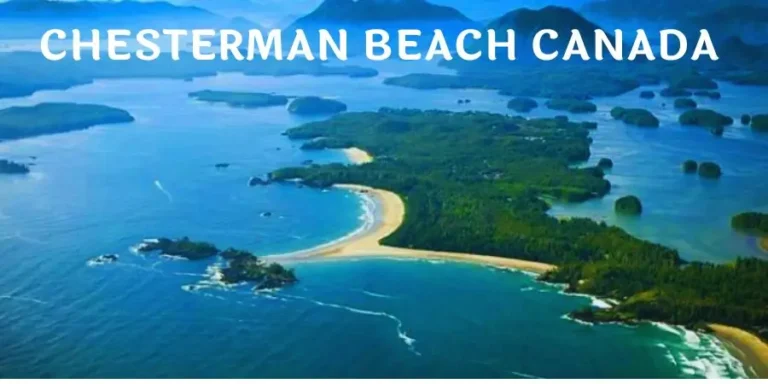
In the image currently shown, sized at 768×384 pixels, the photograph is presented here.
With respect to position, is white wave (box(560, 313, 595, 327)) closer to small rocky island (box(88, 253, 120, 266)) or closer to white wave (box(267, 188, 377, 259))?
white wave (box(267, 188, 377, 259))

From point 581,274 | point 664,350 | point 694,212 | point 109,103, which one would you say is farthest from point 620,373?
point 109,103

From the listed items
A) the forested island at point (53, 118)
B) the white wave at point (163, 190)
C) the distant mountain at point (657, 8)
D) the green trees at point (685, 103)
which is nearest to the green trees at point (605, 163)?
the green trees at point (685, 103)

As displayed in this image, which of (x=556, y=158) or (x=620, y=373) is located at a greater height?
(x=556, y=158)

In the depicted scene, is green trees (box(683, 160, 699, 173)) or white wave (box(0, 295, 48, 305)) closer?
white wave (box(0, 295, 48, 305))

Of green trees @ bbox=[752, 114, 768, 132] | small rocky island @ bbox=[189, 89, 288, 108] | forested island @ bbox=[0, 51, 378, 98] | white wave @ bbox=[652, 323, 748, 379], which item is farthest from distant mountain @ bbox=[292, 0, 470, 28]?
white wave @ bbox=[652, 323, 748, 379]

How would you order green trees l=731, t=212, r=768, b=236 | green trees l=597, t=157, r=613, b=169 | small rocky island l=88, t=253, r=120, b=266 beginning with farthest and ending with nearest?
green trees l=597, t=157, r=613, b=169 → green trees l=731, t=212, r=768, b=236 → small rocky island l=88, t=253, r=120, b=266

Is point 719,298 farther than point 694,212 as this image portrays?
No

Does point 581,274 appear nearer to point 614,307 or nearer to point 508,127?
point 614,307
